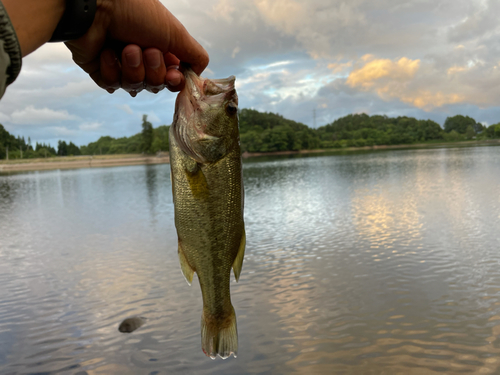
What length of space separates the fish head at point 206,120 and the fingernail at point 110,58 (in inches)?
21.8

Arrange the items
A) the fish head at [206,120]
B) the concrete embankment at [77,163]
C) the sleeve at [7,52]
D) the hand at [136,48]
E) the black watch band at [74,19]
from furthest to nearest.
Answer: the concrete embankment at [77,163]
the fish head at [206,120]
the hand at [136,48]
the black watch band at [74,19]
the sleeve at [7,52]

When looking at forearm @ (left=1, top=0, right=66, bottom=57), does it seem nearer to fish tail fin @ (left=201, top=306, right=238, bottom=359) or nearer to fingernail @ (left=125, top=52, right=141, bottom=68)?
fingernail @ (left=125, top=52, right=141, bottom=68)

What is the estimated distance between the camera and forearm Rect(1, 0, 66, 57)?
1354 millimetres

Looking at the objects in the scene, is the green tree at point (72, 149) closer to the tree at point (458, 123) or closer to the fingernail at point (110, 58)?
the fingernail at point (110, 58)

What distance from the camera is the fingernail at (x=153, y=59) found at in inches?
96.3

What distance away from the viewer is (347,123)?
184375mm

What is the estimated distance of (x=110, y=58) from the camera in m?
2.51

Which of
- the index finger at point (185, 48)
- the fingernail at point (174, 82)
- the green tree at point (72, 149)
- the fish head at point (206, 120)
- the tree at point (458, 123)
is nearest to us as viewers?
the fish head at point (206, 120)

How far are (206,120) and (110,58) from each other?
2.60 feet

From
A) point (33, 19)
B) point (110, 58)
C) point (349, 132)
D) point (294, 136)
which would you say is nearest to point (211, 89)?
point (110, 58)

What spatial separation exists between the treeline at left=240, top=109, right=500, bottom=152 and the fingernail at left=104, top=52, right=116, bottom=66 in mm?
126615

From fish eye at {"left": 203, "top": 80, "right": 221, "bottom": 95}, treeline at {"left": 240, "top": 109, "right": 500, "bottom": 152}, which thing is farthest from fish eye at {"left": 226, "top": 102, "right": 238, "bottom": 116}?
treeline at {"left": 240, "top": 109, "right": 500, "bottom": 152}

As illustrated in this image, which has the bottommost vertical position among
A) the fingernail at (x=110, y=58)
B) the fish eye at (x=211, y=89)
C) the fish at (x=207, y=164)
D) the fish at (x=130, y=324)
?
the fish at (x=130, y=324)

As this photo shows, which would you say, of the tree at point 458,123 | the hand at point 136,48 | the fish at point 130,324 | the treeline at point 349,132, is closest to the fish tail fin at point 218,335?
the hand at point 136,48
